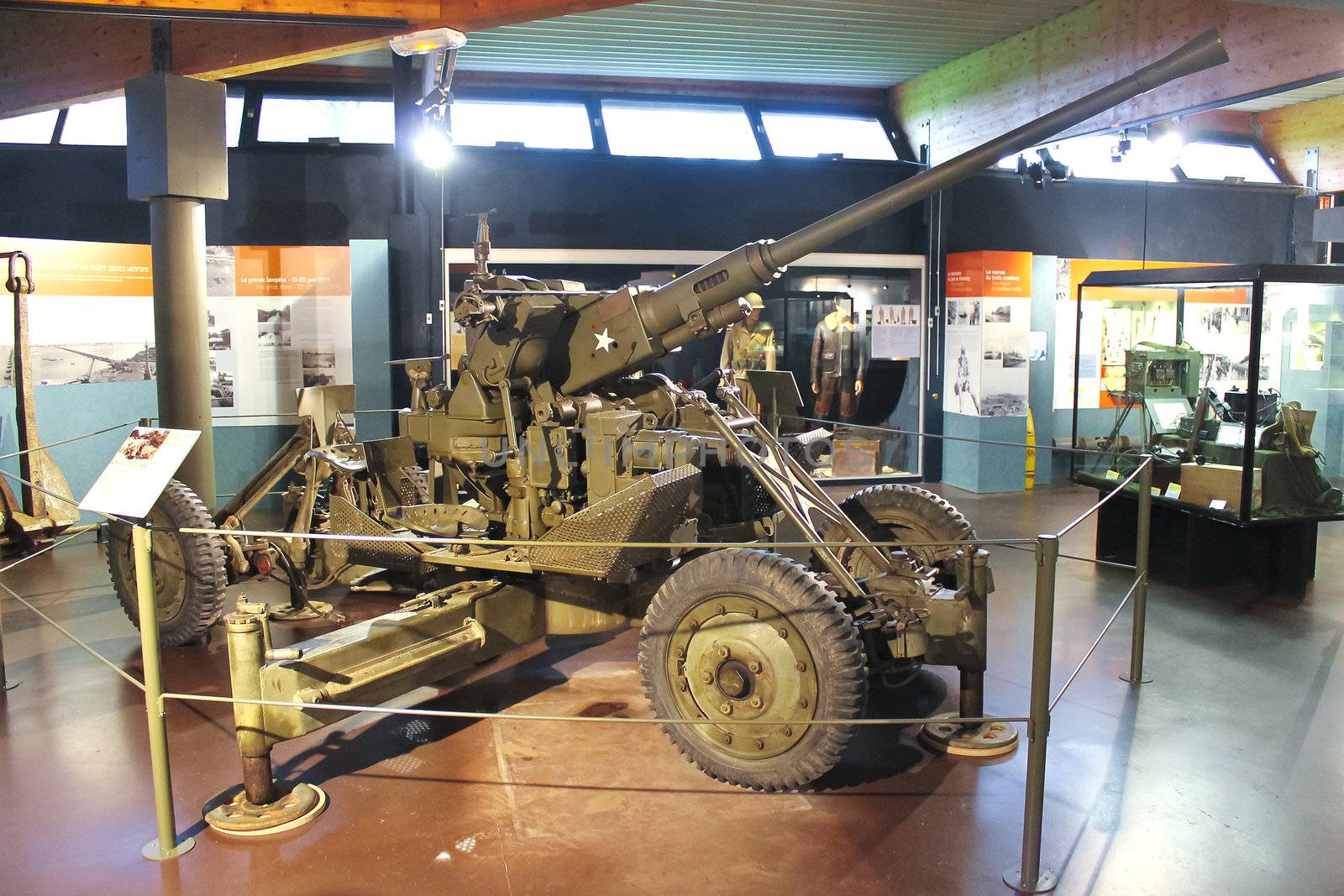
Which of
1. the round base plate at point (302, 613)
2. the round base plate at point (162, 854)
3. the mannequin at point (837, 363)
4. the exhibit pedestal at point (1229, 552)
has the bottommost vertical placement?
the round base plate at point (162, 854)

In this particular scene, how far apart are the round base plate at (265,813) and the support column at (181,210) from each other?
441 cm

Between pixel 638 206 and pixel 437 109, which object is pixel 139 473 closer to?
pixel 437 109

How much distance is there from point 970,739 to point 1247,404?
4.05 meters

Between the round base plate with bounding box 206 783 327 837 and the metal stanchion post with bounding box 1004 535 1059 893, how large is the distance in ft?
8.15

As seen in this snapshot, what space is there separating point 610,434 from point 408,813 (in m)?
1.92

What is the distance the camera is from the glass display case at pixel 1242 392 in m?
7.32

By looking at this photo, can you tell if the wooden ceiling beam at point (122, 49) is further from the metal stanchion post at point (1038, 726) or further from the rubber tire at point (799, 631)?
the metal stanchion post at point (1038, 726)

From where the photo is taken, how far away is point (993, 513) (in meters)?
10.1

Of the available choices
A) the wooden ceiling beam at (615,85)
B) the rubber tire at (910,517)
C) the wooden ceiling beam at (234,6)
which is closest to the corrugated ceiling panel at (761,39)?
the wooden ceiling beam at (615,85)

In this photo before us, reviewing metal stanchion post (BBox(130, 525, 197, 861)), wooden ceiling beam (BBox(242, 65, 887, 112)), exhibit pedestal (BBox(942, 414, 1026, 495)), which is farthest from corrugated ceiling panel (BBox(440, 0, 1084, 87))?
metal stanchion post (BBox(130, 525, 197, 861))

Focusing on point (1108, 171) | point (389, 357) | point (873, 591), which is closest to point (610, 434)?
point (873, 591)

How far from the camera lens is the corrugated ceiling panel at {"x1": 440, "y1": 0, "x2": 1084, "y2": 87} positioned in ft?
32.2

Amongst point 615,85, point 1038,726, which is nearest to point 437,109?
point 615,85

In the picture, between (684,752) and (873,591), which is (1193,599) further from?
(684,752)
